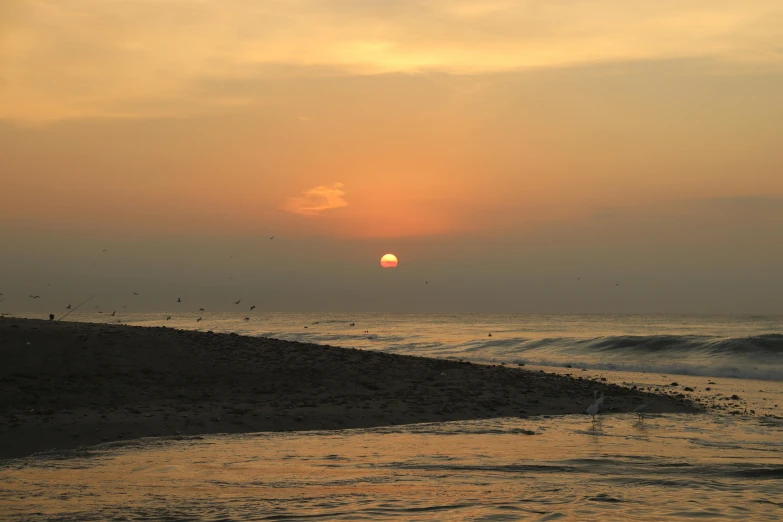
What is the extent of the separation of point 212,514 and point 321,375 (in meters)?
10.3

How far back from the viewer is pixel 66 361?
17.3 metres

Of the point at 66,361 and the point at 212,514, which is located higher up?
the point at 66,361

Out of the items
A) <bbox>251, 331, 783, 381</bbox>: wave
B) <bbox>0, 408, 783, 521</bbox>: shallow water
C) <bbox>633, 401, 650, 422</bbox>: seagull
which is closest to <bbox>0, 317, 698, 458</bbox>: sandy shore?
<bbox>633, 401, 650, 422</bbox>: seagull

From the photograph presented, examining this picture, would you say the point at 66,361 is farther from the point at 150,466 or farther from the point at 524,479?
the point at 524,479

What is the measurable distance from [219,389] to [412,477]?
7479 mm

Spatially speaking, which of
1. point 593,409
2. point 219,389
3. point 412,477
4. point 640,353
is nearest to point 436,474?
point 412,477

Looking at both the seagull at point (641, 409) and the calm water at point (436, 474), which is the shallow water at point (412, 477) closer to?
the calm water at point (436, 474)

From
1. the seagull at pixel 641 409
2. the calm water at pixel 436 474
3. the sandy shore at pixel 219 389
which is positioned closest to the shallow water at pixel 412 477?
the calm water at pixel 436 474

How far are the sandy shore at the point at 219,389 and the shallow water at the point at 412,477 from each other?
40.9 inches

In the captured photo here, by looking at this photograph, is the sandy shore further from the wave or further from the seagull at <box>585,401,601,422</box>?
the wave

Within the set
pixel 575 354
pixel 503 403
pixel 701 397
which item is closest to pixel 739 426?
pixel 503 403

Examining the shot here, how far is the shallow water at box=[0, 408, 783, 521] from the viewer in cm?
877

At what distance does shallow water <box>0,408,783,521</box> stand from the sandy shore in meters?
1.04

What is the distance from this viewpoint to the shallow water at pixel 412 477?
28.8 feet
